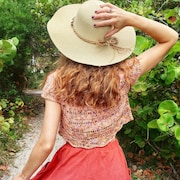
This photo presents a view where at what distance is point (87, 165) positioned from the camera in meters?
2.25

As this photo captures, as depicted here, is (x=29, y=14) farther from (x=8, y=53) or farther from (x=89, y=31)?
(x=89, y=31)

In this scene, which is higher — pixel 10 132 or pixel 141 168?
pixel 141 168

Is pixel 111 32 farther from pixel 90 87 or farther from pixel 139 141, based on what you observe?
pixel 139 141

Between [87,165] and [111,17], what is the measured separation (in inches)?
29.2

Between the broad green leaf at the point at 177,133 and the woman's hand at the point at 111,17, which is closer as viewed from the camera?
the woman's hand at the point at 111,17

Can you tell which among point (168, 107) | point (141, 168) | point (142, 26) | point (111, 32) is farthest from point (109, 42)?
point (141, 168)

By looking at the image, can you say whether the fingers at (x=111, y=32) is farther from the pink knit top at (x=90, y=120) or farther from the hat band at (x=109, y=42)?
the pink knit top at (x=90, y=120)

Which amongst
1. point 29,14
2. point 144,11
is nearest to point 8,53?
point 144,11

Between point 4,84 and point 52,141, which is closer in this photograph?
point 52,141

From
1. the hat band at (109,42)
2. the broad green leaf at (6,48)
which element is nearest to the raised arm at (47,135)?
the hat band at (109,42)

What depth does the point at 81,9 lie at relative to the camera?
216cm

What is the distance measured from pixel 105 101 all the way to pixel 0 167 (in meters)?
2.52

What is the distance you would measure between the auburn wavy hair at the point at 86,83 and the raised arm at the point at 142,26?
0.18m

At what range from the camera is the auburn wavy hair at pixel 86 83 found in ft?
7.13
